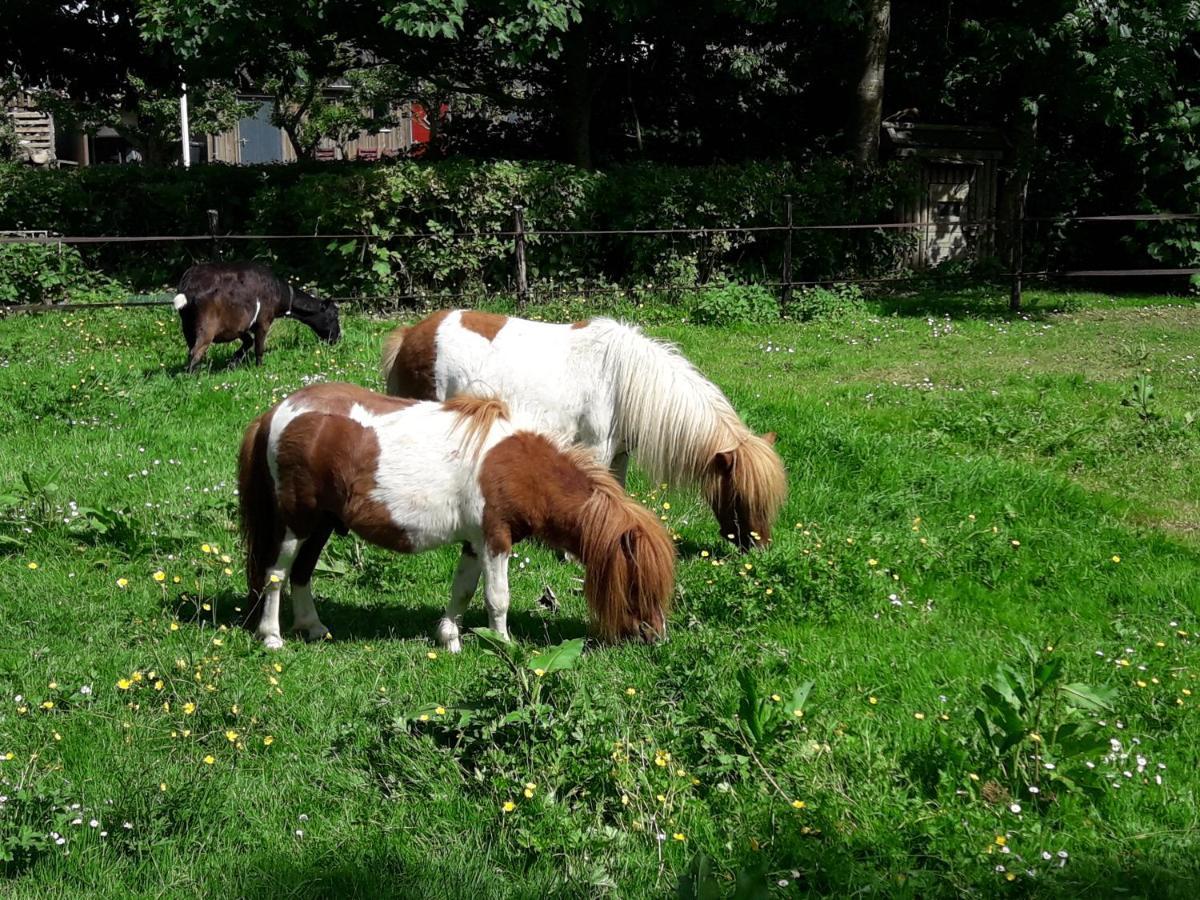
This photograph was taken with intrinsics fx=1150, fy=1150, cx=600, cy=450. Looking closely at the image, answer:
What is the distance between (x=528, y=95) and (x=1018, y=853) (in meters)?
17.9

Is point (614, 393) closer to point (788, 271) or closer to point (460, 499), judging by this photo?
point (460, 499)

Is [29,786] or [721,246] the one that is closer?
[29,786]

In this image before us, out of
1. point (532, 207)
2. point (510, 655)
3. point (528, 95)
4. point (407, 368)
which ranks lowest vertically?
point (510, 655)

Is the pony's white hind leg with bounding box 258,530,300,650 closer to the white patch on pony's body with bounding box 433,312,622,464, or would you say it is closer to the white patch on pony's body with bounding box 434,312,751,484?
the white patch on pony's body with bounding box 434,312,751,484

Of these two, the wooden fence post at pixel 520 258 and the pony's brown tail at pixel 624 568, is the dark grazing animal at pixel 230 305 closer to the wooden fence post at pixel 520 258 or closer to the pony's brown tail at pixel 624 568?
the wooden fence post at pixel 520 258

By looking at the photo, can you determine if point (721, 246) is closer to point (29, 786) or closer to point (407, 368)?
point (407, 368)

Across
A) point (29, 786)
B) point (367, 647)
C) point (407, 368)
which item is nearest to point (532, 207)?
point (407, 368)

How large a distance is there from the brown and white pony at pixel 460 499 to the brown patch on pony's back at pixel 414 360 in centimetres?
185

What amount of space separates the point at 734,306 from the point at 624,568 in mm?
9248

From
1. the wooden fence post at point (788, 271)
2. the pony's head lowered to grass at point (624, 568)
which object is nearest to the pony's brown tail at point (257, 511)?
the pony's head lowered to grass at point (624, 568)

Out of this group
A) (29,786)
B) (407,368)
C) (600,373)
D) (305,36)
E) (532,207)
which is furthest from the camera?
(305,36)

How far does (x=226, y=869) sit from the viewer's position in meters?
3.54

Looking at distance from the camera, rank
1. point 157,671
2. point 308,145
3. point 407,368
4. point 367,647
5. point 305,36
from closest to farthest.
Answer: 1. point 157,671
2. point 367,647
3. point 407,368
4. point 305,36
5. point 308,145

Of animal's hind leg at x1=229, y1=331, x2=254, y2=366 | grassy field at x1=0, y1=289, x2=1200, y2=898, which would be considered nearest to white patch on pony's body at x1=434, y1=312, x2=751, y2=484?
grassy field at x1=0, y1=289, x2=1200, y2=898
